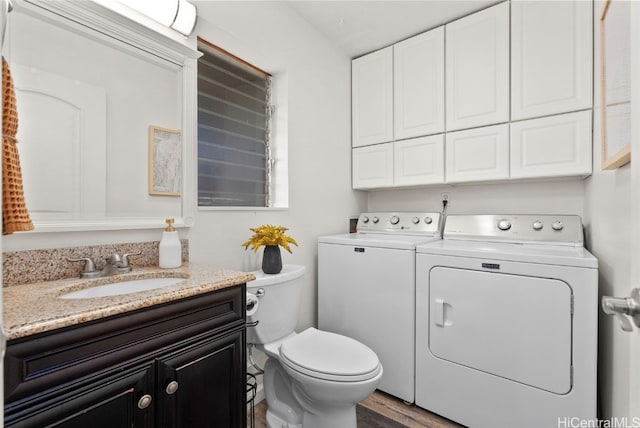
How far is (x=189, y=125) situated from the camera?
5.10 feet

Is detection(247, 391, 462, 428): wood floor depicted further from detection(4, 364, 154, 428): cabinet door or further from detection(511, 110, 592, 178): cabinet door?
detection(511, 110, 592, 178): cabinet door

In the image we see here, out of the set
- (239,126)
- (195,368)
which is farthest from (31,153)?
(239,126)

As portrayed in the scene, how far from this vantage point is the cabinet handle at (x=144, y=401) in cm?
91

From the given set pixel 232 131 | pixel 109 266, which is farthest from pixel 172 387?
pixel 232 131

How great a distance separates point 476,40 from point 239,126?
1.66m

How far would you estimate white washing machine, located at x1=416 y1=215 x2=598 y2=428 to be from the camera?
1.42 metres

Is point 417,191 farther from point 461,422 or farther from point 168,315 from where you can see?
point 168,315

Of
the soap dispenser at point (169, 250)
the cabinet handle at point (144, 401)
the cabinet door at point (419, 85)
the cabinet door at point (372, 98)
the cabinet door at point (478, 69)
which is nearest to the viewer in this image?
the cabinet handle at point (144, 401)

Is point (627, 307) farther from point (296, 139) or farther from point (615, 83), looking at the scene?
Result: point (296, 139)

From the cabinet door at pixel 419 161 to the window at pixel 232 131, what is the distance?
1.00m

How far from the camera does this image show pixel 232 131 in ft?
6.44

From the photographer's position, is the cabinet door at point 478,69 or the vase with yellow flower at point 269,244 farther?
the cabinet door at point 478,69

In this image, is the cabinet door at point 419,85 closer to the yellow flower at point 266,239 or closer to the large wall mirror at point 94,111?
the yellow flower at point 266,239

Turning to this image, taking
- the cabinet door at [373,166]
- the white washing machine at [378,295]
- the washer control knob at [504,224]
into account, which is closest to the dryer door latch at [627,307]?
the white washing machine at [378,295]
